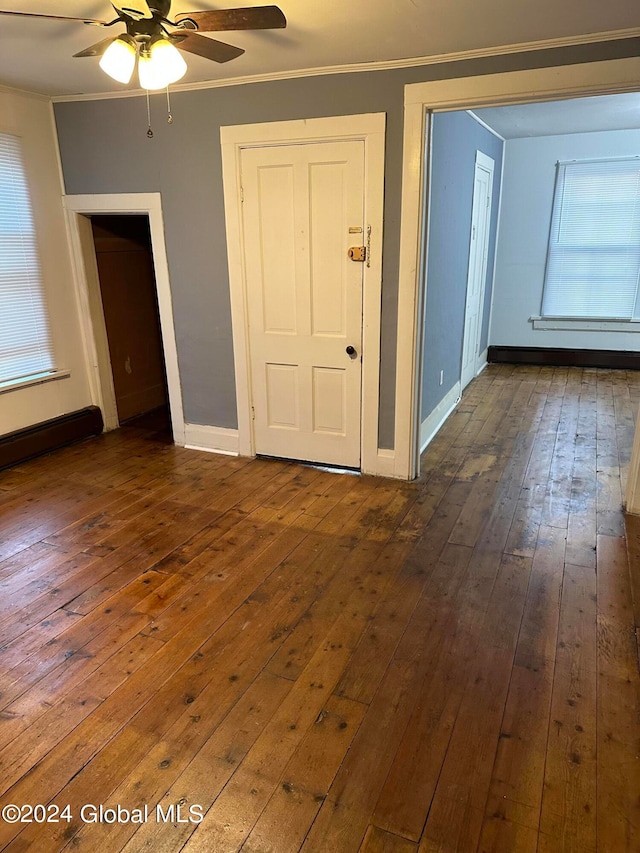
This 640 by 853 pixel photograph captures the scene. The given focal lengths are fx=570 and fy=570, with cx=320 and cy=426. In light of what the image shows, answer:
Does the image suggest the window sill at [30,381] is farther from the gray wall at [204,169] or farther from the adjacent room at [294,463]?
the gray wall at [204,169]

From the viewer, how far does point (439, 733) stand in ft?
6.19

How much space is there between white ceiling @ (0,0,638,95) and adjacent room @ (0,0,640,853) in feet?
0.08

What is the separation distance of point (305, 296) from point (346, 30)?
1.50 metres

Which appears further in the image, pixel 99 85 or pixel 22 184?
pixel 22 184

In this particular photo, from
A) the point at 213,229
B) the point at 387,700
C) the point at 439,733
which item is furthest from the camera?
the point at 213,229

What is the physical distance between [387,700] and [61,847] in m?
1.07

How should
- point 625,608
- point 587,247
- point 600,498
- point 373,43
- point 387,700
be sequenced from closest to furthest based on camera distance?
point 387,700
point 625,608
point 373,43
point 600,498
point 587,247

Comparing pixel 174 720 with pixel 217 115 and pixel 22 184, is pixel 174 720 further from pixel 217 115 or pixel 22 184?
pixel 22 184

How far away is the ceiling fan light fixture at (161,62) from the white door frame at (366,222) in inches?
55.5

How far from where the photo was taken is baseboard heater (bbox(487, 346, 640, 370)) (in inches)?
266

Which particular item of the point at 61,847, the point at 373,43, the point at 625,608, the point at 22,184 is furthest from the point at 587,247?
the point at 61,847

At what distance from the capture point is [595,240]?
663 centimetres

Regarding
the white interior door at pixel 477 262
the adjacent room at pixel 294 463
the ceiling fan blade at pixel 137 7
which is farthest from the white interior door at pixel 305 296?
the white interior door at pixel 477 262

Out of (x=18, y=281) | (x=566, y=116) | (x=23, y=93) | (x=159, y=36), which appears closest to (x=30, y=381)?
(x=18, y=281)
